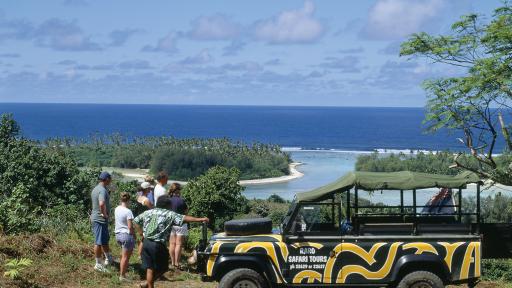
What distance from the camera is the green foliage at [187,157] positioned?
113m

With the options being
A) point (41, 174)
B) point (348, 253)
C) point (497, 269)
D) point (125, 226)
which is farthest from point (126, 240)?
point (41, 174)

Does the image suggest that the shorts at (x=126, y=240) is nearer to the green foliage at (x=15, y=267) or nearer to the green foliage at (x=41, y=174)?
the green foliage at (x=15, y=267)

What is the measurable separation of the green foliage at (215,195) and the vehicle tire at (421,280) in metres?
27.2

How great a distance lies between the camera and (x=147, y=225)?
33.0ft

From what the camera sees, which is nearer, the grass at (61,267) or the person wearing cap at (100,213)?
the grass at (61,267)

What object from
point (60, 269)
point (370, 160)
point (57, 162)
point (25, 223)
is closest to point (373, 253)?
point (60, 269)

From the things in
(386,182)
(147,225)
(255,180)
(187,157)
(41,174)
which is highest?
(386,182)

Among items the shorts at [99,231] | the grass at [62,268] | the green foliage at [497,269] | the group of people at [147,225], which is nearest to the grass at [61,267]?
the grass at [62,268]

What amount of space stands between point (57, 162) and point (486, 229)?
3108 centimetres

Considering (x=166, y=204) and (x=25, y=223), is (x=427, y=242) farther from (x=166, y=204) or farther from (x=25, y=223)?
(x=25, y=223)

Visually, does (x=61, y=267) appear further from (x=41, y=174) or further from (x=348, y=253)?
(x=41, y=174)

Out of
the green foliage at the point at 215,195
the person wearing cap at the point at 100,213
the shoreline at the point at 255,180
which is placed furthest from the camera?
the shoreline at the point at 255,180

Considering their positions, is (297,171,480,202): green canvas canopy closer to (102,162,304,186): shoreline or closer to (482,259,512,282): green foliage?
(482,259,512,282): green foliage

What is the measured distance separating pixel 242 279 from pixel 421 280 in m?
2.51
